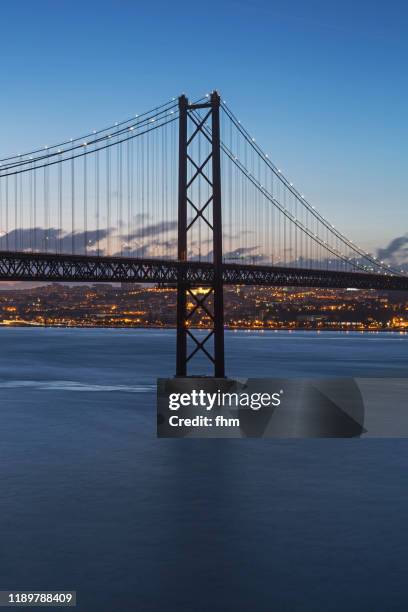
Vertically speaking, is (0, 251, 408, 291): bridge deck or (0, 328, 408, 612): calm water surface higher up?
(0, 251, 408, 291): bridge deck

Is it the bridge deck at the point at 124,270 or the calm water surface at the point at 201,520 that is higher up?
the bridge deck at the point at 124,270

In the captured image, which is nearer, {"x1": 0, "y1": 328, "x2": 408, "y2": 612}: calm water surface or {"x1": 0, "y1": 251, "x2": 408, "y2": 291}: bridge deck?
{"x1": 0, "y1": 328, "x2": 408, "y2": 612}: calm water surface

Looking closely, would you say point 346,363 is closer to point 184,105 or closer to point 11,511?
point 184,105

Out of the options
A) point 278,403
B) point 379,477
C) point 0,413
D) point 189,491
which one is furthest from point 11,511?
point 278,403

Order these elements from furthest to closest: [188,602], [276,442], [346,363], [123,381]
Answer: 1. [346,363]
2. [123,381]
3. [276,442]
4. [188,602]

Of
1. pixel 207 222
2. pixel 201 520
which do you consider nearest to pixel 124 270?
pixel 207 222

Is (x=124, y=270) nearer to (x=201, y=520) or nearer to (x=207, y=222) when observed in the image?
(x=207, y=222)

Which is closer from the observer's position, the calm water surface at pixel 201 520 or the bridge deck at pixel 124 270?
the calm water surface at pixel 201 520

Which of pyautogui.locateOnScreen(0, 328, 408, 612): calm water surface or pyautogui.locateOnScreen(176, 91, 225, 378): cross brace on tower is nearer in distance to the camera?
pyautogui.locateOnScreen(0, 328, 408, 612): calm water surface
